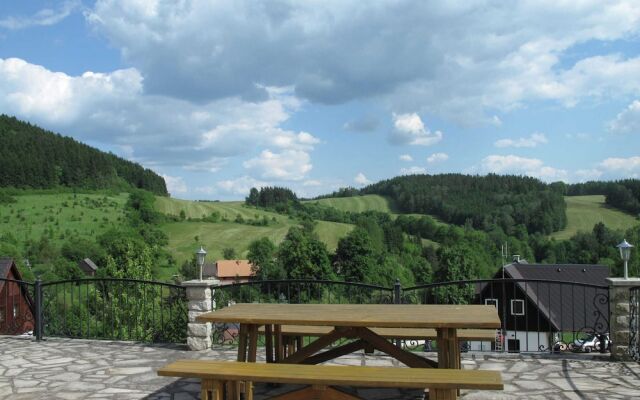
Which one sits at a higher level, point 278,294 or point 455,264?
point 278,294

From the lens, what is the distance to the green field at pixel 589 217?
273 ft

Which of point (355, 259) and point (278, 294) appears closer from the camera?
point (278, 294)

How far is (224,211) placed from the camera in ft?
324

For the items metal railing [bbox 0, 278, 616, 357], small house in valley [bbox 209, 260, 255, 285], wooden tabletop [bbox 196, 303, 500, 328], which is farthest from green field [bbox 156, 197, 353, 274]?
wooden tabletop [bbox 196, 303, 500, 328]

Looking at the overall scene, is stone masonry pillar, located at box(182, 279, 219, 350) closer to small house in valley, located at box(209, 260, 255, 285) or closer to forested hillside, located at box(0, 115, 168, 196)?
small house in valley, located at box(209, 260, 255, 285)

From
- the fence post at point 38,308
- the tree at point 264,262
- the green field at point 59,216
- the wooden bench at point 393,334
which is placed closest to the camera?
the wooden bench at point 393,334

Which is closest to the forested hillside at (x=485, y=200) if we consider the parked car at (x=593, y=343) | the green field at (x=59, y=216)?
the green field at (x=59, y=216)

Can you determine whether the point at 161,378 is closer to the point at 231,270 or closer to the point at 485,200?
the point at 231,270

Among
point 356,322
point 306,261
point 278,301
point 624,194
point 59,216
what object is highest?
point 624,194

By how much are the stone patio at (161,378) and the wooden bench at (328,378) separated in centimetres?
133

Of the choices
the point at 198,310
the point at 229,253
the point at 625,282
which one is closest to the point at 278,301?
the point at 198,310

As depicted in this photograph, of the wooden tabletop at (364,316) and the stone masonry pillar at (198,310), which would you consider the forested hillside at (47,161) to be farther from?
the wooden tabletop at (364,316)

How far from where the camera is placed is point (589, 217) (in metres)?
88.2

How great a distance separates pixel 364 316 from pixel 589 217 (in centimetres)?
9265
